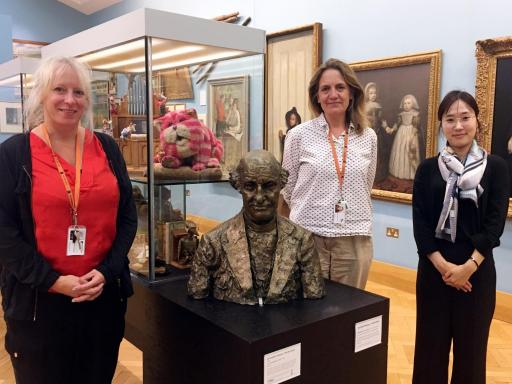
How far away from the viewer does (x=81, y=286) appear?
→ 73.7 inches

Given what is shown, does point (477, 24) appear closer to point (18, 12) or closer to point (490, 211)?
point (490, 211)

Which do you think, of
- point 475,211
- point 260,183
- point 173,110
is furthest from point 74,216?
point 475,211

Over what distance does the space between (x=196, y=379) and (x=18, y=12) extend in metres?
9.43

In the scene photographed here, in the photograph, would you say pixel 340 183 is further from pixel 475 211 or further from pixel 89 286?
pixel 89 286

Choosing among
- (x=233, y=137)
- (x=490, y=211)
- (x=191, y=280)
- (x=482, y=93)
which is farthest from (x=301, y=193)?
(x=482, y=93)

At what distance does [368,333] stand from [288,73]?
4604 millimetres

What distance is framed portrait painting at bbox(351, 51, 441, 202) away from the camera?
16.0 ft

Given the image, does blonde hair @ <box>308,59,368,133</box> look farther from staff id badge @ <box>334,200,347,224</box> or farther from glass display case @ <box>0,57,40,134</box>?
glass display case @ <box>0,57,40,134</box>

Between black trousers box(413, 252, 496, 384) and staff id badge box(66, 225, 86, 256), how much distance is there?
1.65m

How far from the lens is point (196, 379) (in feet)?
6.88

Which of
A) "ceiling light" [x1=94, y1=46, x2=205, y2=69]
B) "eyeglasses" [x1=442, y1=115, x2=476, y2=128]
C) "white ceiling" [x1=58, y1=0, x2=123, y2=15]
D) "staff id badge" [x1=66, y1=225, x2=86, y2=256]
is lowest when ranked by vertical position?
"staff id badge" [x1=66, y1=225, x2=86, y2=256]

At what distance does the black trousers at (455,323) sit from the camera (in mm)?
2473

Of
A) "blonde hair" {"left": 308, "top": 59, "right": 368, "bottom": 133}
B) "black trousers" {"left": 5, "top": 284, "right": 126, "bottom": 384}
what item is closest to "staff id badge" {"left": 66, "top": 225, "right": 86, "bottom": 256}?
"black trousers" {"left": 5, "top": 284, "right": 126, "bottom": 384}

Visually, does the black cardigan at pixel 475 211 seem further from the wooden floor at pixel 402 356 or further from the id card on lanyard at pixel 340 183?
the wooden floor at pixel 402 356
